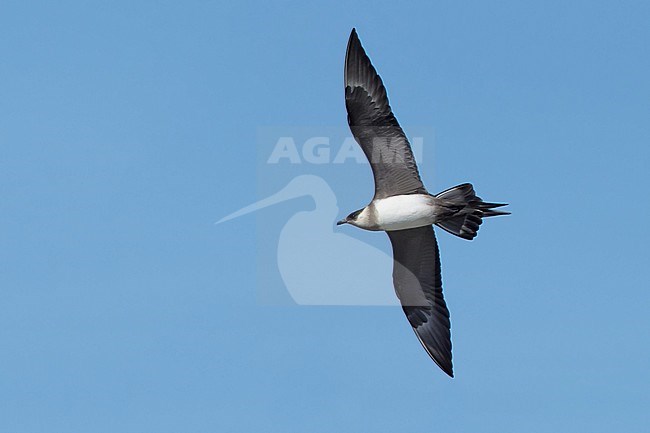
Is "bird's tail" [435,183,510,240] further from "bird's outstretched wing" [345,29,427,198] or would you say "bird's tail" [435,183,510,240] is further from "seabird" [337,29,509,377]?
"bird's outstretched wing" [345,29,427,198]

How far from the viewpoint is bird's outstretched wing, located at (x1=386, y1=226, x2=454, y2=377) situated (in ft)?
57.0

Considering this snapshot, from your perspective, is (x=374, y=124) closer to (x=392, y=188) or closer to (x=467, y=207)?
(x=392, y=188)

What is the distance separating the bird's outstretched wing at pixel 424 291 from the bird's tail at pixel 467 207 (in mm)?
1103

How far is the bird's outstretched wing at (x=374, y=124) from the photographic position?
1582 cm

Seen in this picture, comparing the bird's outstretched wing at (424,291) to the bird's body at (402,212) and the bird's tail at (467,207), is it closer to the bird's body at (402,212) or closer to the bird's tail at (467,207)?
the bird's body at (402,212)

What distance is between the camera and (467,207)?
633 inches

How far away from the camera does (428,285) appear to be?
17.7 metres

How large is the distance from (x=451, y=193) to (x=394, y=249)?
1.83 metres

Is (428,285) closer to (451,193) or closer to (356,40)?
(451,193)

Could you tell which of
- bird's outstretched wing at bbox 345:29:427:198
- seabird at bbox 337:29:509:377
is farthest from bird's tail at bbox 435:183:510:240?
bird's outstretched wing at bbox 345:29:427:198

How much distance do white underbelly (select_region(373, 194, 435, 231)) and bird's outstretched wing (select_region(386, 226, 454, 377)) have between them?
0.79 m

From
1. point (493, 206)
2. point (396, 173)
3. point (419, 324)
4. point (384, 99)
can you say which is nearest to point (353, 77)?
→ point (384, 99)

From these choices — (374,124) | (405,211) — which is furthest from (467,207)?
(374,124)

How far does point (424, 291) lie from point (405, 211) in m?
2.07
